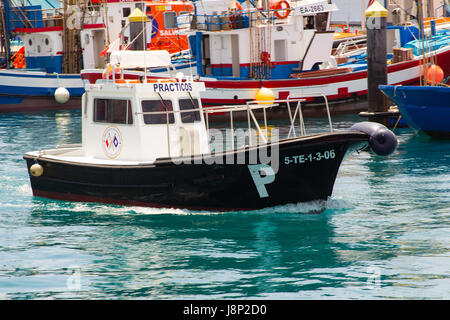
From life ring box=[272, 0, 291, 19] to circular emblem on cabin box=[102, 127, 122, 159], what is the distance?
47.4 feet

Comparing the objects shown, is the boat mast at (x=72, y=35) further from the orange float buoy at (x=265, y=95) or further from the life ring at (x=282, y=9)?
the orange float buoy at (x=265, y=95)

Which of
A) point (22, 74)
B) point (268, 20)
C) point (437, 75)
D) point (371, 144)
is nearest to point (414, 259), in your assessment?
point (371, 144)

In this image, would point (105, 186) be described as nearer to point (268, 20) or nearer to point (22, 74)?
point (268, 20)

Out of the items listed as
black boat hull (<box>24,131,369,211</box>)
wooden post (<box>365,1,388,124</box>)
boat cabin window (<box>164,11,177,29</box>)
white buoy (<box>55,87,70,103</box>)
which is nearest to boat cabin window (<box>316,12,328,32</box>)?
boat cabin window (<box>164,11,177,29</box>)

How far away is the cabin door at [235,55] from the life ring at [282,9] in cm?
183

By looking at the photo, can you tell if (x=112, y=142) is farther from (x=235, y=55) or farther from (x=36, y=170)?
(x=235, y=55)

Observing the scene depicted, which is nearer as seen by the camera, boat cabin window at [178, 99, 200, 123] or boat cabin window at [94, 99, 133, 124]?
boat cabin window at [94, 99, 133, 124]

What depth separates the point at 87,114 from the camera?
50.1 ft

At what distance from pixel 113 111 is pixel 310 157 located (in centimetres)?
405

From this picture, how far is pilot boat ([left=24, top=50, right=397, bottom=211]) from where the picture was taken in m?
13.2

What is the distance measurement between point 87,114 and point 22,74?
2070 cm

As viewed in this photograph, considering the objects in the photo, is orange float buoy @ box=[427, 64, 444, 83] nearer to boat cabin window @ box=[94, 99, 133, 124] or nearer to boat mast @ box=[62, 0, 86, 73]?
boat cabin window @ box=[94, 99, 133, 124]

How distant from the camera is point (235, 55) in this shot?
2906cm

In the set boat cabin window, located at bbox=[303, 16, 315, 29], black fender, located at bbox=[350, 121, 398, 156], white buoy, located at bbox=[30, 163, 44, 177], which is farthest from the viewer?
boat cabin window, located at bbox=[303, 16, 315, 29]
